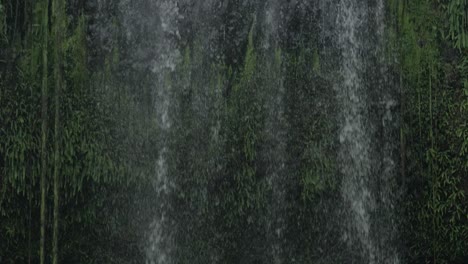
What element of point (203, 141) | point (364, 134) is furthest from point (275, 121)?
point (364, 134)

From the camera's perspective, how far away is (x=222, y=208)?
19.9 feet

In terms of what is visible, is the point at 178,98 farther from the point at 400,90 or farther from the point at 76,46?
the point at 400,90

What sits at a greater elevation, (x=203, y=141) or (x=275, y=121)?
(x=275, y=121)

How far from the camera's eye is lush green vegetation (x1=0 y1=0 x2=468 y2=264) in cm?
595

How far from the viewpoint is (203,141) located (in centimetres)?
609

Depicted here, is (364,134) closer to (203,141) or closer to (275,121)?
(275,121)

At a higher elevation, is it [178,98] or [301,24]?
[301,24]

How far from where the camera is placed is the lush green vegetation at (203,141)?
19.5ft

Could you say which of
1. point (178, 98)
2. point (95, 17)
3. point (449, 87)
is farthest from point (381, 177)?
point (95, 17)

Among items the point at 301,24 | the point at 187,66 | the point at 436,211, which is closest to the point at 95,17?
the point at 187,66

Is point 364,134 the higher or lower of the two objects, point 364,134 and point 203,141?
the higher

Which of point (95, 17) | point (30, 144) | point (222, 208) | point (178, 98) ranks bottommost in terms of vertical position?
point (222, 208)

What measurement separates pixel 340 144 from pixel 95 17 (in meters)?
2.09

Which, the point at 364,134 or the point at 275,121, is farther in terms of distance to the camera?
the point at 275,121
